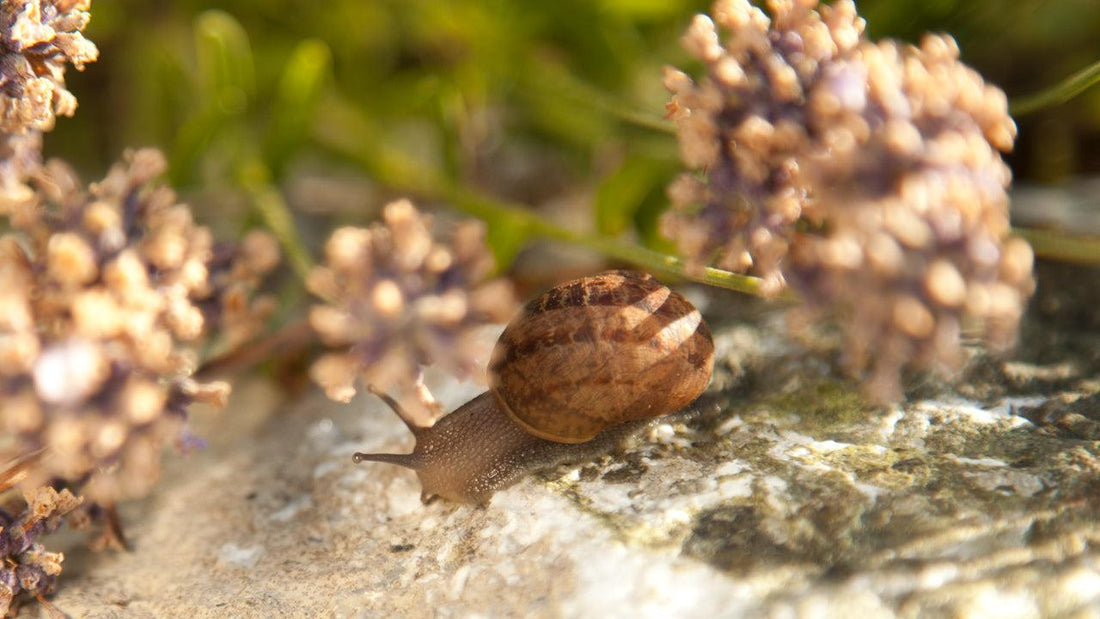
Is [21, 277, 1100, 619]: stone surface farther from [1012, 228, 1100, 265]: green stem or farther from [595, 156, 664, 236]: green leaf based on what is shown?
[595, 156, 664, 236]: green leaf

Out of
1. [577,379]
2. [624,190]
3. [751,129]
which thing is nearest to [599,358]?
[577,379]

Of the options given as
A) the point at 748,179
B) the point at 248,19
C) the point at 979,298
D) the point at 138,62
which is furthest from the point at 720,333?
the point at 138,62

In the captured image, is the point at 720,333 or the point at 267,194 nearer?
the point at 720,333

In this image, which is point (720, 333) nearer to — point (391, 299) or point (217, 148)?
point (391, 299)

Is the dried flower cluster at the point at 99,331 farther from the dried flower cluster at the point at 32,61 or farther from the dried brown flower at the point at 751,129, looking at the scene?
the dried brown flower at the point at 751,129

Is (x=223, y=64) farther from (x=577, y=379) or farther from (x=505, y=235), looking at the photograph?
(x=577, y=379)

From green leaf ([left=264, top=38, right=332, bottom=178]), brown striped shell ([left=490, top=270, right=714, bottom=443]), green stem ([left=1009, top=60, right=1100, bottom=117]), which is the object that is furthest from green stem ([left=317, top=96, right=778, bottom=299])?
green stem ([left=1009, top=60, right=1100, bottom=117])
